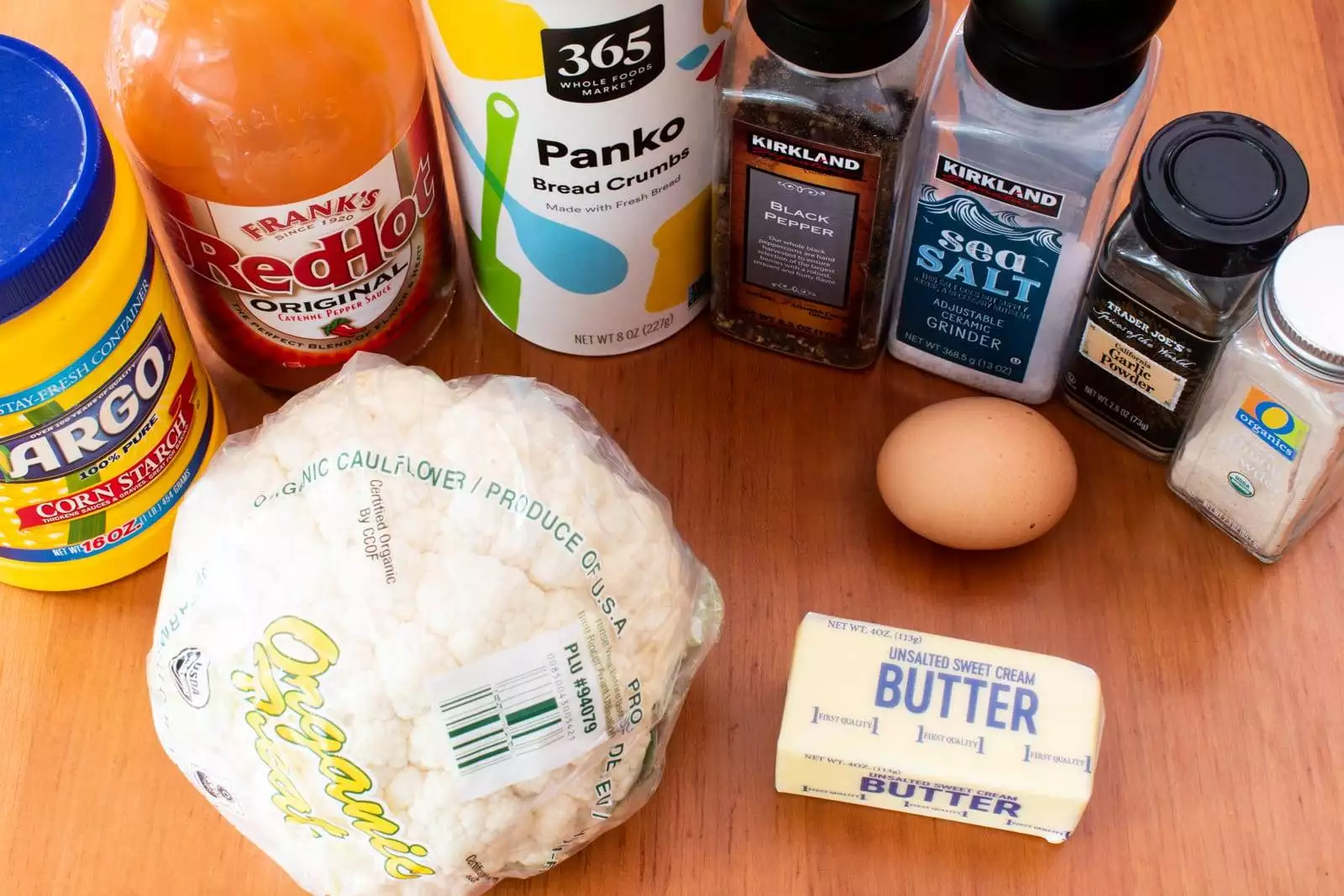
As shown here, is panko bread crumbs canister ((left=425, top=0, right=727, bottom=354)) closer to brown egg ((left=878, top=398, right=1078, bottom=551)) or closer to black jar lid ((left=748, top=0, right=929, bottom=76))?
black jar lid ((left=748, top=0, right=929, bottom=76))

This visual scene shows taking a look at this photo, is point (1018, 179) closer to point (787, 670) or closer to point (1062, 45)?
point (1062, 45)

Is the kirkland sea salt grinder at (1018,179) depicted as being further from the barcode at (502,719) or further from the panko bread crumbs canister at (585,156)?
the barcode at (502,719)

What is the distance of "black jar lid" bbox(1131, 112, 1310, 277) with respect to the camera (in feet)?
2.35

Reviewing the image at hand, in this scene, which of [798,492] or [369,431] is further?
[798,492]

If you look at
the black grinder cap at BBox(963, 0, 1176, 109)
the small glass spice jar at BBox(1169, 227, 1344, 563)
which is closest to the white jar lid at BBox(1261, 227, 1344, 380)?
the small glass spice jar at BBox(1169, 227, 1344, 563)

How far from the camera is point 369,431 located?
697 millimetres

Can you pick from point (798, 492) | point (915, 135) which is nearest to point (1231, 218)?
point (915, 135)

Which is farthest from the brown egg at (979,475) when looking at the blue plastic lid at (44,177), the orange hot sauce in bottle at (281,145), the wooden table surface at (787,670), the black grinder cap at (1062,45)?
the blue plastic lid at (44,177)

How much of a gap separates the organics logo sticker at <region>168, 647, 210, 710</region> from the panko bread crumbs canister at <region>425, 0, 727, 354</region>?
30 cm

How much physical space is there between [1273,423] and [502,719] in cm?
43

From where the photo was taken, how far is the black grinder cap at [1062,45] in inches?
25.4

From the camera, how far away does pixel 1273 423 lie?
76 centimetres

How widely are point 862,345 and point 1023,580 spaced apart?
0.17 meters

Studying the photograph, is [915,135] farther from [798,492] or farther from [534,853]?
[534,853]
